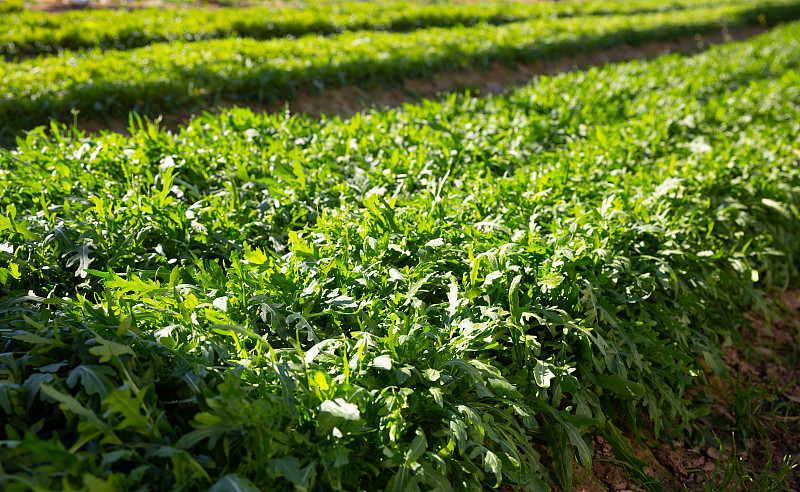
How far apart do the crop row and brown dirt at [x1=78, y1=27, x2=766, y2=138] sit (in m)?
3.12

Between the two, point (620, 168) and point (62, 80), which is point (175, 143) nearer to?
point (62, 80)

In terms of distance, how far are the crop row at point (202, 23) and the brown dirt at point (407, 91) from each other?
3.12 meters

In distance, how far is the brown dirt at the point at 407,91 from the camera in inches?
274

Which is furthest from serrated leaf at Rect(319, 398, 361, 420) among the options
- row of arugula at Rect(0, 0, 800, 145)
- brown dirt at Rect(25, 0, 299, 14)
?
brown dirt at Rect(25, 0, 299, 14)

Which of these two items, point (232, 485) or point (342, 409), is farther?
point (342, 409)

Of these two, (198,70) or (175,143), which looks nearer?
(175,143)

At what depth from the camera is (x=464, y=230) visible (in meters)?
3.46

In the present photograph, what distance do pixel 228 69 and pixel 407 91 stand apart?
2.55 metres

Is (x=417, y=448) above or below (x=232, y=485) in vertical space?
below

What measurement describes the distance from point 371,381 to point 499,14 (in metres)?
14.2

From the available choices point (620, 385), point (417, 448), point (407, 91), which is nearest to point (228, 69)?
point (407, 91)

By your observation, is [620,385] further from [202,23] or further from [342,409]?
[202,23]

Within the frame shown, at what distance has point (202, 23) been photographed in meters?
10.7

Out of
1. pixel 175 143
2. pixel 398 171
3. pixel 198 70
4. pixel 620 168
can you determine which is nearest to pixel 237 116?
pixel 175 143
